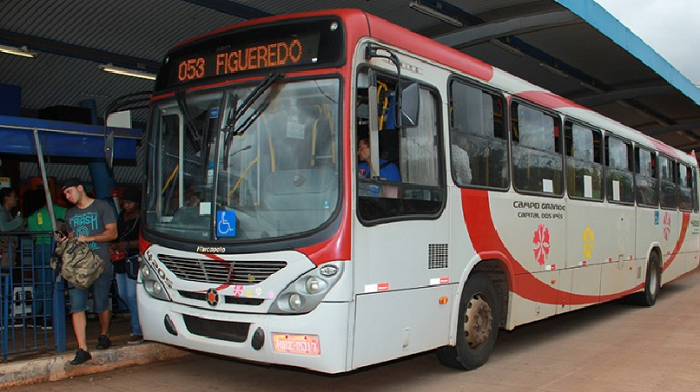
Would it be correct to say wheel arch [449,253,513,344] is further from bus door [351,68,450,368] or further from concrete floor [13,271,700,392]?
bus door [351,68,450,368]

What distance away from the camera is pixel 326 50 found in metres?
5.30

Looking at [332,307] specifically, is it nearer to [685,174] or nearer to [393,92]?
[393,92]

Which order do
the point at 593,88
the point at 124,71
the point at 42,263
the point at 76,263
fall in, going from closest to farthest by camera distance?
the point at 76,263 < the point at 42,263 < the point at 124,71 < the point at 593,88

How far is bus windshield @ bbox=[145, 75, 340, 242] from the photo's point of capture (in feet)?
17.0

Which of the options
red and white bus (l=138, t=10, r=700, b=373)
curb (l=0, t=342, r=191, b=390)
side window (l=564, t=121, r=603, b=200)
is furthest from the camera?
side window (l=564, t=121, r=603, b=200)

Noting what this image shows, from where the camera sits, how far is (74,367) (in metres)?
6.57

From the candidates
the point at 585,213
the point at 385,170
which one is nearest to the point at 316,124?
the point at 385,170

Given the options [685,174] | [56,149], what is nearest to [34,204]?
[56,149]

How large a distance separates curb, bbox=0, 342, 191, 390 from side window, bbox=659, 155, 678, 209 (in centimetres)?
1033

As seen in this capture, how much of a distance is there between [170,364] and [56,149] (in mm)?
3092

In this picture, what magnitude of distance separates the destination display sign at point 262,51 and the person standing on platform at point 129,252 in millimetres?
2274

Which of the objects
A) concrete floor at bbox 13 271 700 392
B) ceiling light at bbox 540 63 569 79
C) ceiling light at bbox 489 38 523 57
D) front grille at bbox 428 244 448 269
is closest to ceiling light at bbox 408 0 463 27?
ceiling light at bbox 489 38 523 57

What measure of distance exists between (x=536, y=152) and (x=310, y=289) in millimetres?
4316

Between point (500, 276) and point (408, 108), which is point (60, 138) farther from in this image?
point (500, 276)
